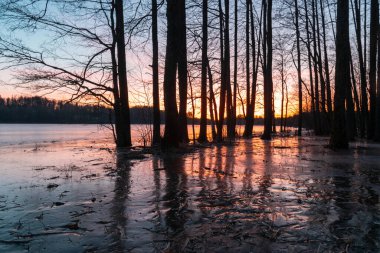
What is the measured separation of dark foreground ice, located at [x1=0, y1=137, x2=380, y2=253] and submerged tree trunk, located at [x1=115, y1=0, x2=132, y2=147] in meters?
7.92

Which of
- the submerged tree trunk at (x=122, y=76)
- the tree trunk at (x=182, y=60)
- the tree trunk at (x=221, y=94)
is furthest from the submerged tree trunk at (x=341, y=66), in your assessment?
the submerged tree trunk at (x=122, y=76)

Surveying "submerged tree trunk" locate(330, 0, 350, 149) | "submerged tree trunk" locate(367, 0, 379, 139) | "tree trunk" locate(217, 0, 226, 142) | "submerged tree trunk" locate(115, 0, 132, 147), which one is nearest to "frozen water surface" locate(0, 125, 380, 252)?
"submerged tree trunk" locate(330, 0, 350, 149)

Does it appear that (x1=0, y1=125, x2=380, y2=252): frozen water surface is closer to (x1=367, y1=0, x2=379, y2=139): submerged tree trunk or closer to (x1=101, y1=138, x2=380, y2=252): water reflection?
(x1=101, y1=138, x2=380, y2=252): water reflection

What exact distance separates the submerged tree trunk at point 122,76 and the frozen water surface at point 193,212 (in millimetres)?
7910

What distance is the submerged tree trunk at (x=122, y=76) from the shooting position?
47.3 feet

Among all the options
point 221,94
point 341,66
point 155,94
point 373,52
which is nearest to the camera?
point 341,66

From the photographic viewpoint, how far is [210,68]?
68.3 feet

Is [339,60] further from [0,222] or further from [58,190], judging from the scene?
[0,222]

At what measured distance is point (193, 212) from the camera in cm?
393

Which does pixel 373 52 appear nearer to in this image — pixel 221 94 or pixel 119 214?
pixel 221 94

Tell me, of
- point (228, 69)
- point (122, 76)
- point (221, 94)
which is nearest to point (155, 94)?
point (122, 76)

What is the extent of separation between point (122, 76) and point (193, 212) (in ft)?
38.0

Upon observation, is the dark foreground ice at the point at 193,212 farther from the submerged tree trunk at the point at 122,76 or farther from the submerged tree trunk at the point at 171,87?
the submerged tree trunk at the point at 122,76

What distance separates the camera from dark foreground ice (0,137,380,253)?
9.72 ft
